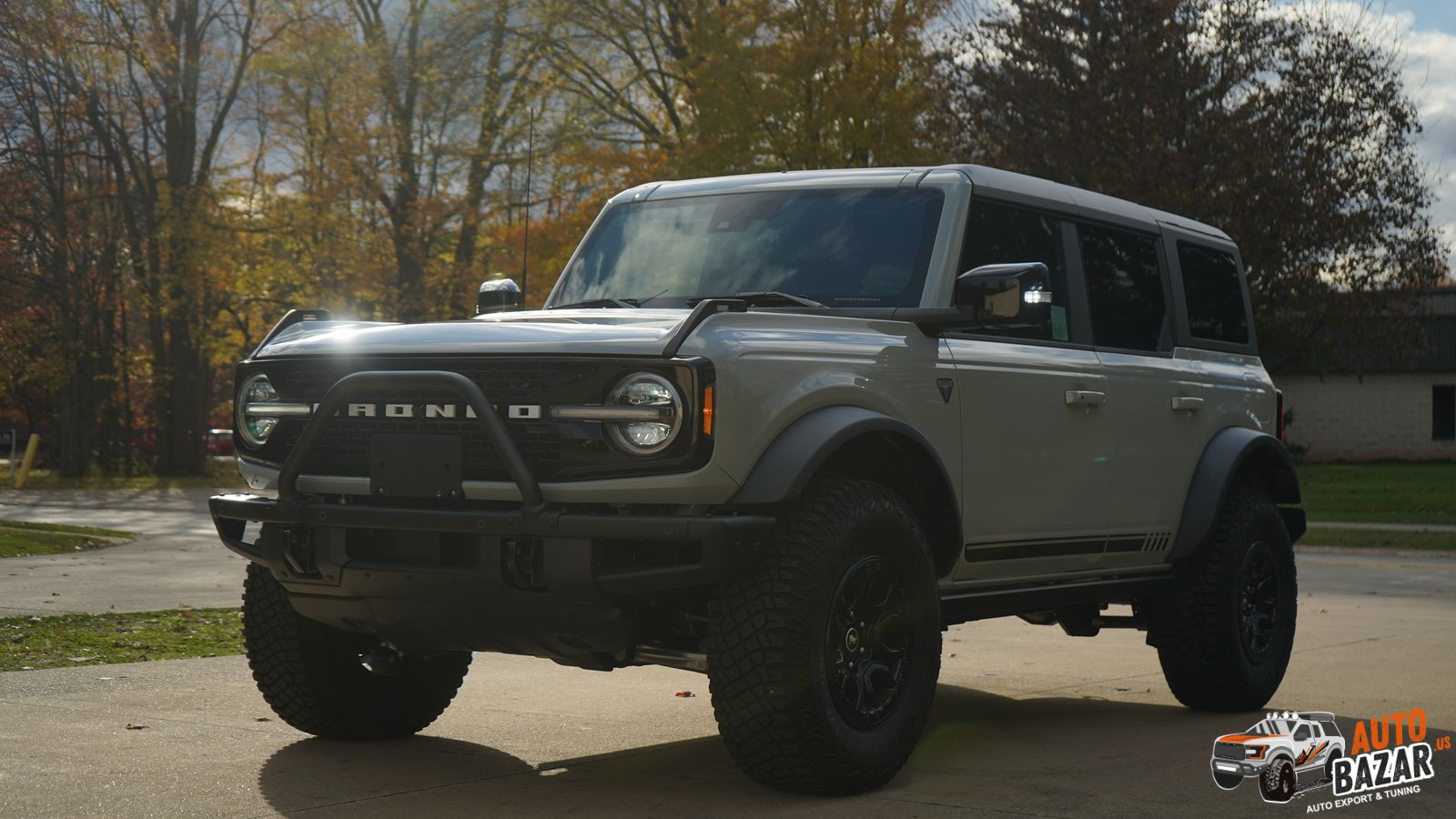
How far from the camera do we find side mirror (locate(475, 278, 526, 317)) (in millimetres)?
7180

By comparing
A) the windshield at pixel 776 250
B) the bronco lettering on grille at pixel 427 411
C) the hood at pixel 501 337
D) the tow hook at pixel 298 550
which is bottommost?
the tow hook at pixel 298 550

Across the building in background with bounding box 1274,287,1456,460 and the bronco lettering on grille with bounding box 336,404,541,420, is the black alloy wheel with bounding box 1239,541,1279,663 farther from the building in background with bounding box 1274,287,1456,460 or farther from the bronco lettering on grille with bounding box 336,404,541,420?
the building in background with bounding box 1274,287,1456,460

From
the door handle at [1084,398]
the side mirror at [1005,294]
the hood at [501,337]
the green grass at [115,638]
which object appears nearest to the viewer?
the hood at [501,337]

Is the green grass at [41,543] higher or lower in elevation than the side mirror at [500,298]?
lower

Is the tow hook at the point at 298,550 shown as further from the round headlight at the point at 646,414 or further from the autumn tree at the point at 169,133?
the autumn tree at the point at 169,133

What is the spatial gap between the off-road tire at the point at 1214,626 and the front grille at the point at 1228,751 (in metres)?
0.93

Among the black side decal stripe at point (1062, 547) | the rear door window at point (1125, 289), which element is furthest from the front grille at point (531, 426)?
the rear door window at point (1125, 289)

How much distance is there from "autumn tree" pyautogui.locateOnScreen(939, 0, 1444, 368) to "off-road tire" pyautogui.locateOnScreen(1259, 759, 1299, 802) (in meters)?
25.4

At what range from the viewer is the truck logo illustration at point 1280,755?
566 centimetres

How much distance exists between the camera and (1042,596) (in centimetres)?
659

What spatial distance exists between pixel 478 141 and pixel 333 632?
3250 centimetres

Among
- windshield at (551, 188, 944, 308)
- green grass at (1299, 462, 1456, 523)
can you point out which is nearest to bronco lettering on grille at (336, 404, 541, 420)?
windshield at (551, 188, 944, 308)

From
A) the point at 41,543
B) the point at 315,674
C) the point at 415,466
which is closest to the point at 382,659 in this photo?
the point at 315,674

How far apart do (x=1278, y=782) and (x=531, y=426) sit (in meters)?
2.72
